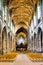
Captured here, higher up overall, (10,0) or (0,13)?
(10,0)

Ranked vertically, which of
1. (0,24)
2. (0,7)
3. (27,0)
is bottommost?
(0,24)

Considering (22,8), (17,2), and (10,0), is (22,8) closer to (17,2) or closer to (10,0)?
(17,2)

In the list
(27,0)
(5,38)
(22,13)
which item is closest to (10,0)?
(27,0)

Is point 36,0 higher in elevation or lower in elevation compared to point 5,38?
higher

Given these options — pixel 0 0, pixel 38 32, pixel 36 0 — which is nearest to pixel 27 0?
pixel 36 0

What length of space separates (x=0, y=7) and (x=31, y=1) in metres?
10.0

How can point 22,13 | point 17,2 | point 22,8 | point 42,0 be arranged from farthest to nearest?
point 22,13, point 22,8, point 17,2, point 42,0

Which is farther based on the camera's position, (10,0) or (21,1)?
(21,1)

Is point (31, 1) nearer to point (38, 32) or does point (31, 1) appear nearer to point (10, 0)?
point (10, 0)

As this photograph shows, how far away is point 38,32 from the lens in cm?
3116

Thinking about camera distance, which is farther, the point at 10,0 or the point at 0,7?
the point at 10,0

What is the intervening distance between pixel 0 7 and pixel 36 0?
8.37m

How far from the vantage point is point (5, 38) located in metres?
30.4

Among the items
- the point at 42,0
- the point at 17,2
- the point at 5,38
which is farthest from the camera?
the point at 17,2
